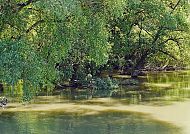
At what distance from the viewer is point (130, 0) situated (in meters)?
26.8

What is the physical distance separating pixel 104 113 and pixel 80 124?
7.98 ft

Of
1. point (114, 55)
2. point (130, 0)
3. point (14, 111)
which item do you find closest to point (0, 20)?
point (14, 111)

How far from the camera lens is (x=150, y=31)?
99.3 feet

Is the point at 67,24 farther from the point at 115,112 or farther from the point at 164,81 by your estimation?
the point at 164,81

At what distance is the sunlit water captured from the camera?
1511cm

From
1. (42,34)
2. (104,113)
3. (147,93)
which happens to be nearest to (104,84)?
(147,93)

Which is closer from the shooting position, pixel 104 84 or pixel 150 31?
pixel 104 84

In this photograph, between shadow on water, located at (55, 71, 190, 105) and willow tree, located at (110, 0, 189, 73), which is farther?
willow tree, located at (110, 0, 189, 73)

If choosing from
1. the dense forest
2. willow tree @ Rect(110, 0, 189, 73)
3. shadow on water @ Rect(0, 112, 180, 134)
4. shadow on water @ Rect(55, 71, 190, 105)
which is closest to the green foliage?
shadow on water @ Rect(55, 71, 190, 105)

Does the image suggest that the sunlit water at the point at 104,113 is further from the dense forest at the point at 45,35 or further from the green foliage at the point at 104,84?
the dense forest at the point at 45,35

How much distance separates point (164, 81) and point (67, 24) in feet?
56.0

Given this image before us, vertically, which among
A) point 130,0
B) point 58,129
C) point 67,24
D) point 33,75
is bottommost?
point 58,129

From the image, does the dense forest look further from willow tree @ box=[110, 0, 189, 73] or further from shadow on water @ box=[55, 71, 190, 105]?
willow tree @ box=[110, 0, 189, 73]

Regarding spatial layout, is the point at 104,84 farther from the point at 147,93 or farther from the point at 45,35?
the point at 45,35
